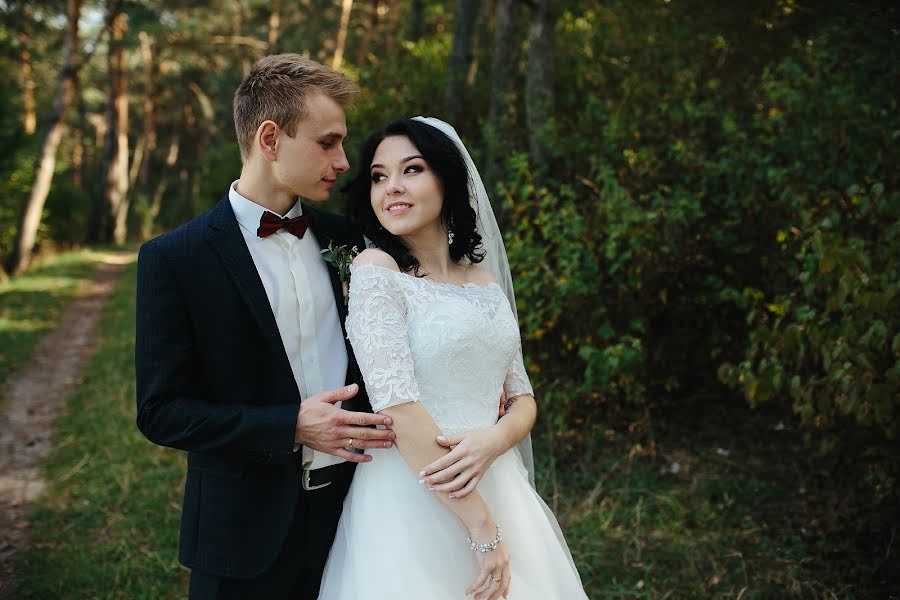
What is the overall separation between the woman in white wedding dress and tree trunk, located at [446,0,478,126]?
17.0 feet

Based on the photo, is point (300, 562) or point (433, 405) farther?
point (300, 562)

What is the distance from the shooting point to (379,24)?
14.0 m

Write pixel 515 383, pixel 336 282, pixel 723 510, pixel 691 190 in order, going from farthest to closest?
pixel 691 190
pixel 723 510
pixel 515 383
pixel 336 282

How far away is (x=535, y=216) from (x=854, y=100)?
92.7 inches

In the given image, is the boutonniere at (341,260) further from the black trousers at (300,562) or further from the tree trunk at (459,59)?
the tree trunk at (459,59)

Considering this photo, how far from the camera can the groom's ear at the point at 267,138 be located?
2.29 meters

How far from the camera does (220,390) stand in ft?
7.34

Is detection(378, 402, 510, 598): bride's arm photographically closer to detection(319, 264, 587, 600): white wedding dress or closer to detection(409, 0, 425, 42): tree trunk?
detection(319, 264, 587, 600): white wedding dress

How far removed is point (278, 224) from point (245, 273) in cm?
22

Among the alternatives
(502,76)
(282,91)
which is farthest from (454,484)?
(502,76)

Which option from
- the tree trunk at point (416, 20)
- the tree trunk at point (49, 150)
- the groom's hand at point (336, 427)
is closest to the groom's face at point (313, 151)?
the groom's hand at point (336, 427)

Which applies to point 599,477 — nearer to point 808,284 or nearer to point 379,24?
point 808,284

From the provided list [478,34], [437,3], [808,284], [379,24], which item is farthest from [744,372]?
[379,24]

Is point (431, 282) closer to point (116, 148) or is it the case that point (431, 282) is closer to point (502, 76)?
point (502, 76)
